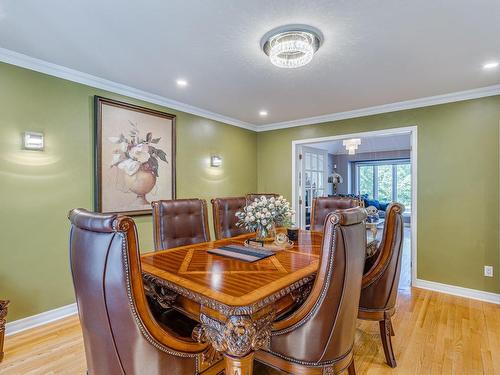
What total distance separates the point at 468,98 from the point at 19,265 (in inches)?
198

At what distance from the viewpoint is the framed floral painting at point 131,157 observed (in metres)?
2.94

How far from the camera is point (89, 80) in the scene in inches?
112

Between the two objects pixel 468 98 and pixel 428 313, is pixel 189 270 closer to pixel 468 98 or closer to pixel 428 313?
pixel 428 313

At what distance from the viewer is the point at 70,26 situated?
1947 mm

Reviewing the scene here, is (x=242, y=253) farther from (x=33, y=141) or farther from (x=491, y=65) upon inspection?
(x=491, y=65)

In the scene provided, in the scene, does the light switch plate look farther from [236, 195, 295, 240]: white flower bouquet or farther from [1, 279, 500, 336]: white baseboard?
[236, 195, 295, 240]: white flower bouquet

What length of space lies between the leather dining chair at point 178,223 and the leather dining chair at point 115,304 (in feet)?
3.99

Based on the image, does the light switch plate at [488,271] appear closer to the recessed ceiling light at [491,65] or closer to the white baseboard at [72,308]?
the white baseboard at [72,308]

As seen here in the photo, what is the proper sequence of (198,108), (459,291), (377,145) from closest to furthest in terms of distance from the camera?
(459,291) → (198,108) → (377,145)

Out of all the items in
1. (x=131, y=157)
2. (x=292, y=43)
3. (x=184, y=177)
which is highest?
(x=292, y=43)

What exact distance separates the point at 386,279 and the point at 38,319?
304cm

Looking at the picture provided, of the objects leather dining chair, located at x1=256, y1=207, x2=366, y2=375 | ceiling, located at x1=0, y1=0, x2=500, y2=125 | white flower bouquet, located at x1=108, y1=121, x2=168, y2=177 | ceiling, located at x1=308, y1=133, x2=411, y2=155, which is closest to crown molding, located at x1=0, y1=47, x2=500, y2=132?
ceiling, located at x1=0, y1=0, x2=500, y2=125

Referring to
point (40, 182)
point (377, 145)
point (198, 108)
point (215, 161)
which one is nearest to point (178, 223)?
point (40, 182)

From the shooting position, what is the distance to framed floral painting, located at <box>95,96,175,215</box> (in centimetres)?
294
